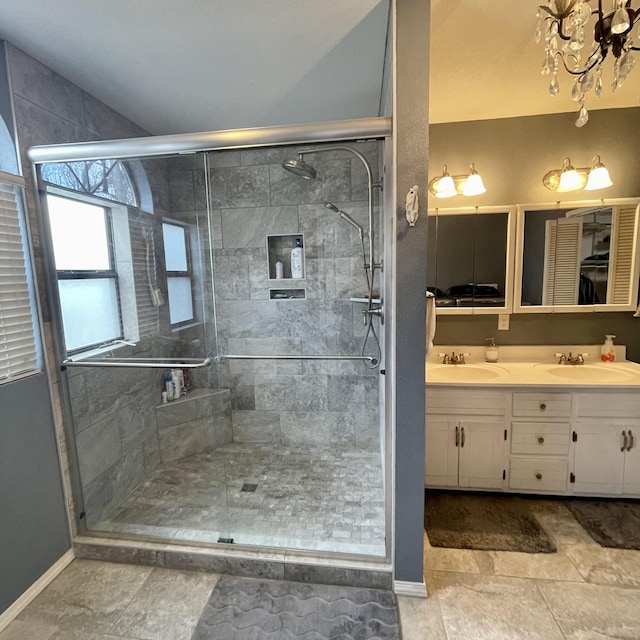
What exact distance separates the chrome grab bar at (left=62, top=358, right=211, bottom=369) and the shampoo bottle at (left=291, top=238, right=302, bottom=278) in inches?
37.6

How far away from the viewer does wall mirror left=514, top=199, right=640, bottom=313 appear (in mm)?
2316

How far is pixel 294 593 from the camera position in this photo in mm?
1631

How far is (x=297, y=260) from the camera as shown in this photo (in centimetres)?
270

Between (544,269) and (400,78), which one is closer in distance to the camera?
(400,78)

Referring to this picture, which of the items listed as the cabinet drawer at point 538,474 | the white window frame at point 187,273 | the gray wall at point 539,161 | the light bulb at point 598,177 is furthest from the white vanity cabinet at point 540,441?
the white window frame at point 187,273

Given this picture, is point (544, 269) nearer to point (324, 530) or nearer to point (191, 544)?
point (324, 530)

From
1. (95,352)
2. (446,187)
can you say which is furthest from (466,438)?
(95,352)

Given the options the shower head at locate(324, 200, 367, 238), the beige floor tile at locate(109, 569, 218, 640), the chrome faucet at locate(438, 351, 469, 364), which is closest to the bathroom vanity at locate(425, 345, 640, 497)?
the chrome faucet at locate(438, 351, 469, 364)

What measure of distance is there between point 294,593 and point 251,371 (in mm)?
1579

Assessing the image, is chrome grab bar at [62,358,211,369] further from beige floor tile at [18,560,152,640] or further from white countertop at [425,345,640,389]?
white countertop at [425,345,640,389]

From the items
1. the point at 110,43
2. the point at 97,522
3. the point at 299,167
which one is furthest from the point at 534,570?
the point at 110,43

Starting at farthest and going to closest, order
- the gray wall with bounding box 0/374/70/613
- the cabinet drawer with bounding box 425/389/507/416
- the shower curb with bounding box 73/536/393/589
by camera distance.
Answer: the cabinet drawer with bounding box 425/389/507/416, the shower curb with bounding box 73/536/393/589, the gray wall with bounding box 0/374/70/613

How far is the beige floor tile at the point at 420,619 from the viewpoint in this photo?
1419mm

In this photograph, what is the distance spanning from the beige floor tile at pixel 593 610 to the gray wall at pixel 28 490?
7.85 ft
